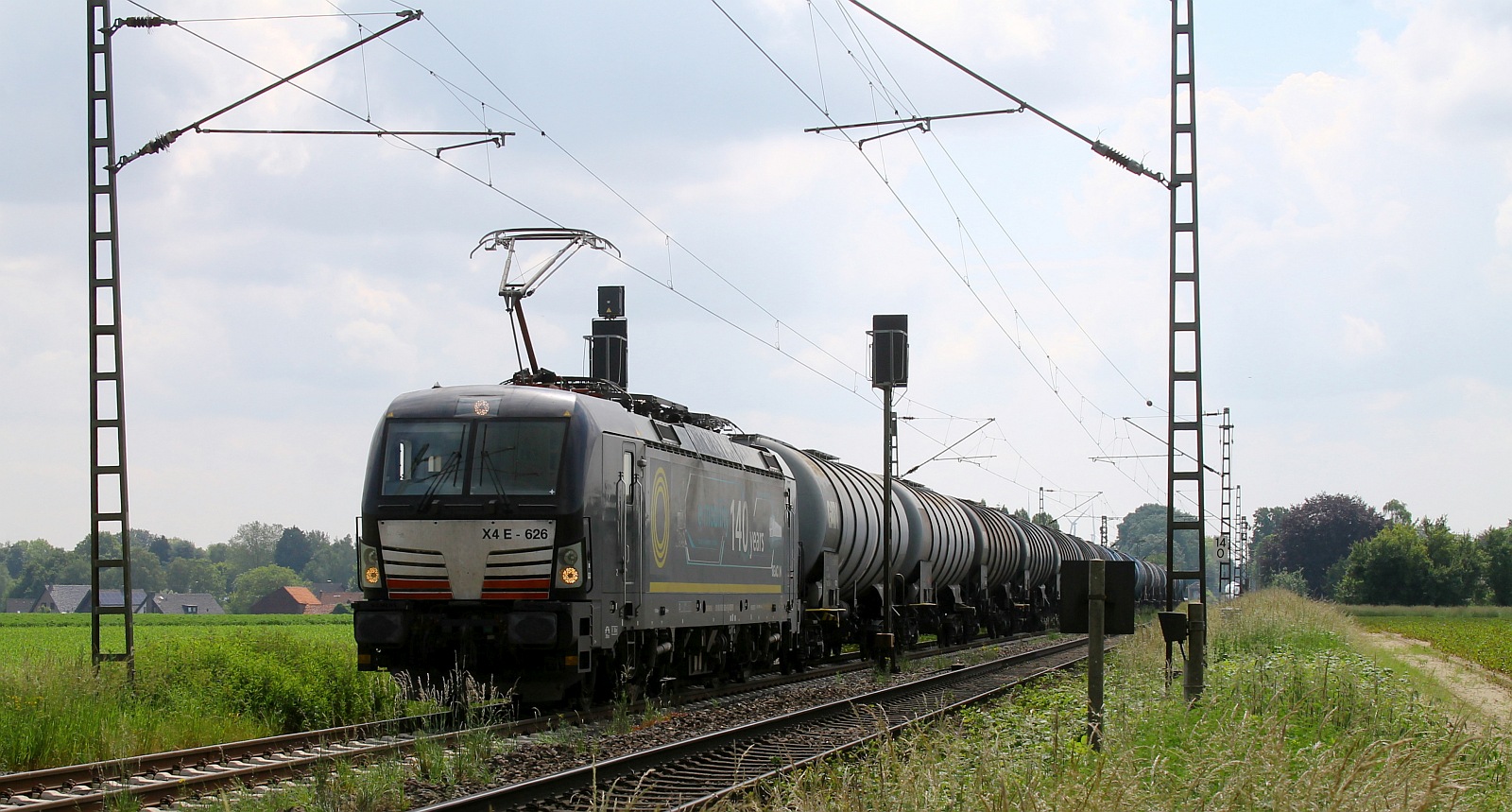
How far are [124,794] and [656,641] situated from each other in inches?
312

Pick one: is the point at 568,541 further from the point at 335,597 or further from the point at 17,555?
the point at 17,555

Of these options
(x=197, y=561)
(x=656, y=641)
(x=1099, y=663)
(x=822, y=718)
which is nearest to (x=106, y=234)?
(x=656, y=641)

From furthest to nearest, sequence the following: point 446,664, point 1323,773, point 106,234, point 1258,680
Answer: point 106,234
point 446,664
point 1258,680
point 1323,773

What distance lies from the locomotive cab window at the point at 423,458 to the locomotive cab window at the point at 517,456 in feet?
0.65

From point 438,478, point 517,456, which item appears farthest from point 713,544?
point 438,478

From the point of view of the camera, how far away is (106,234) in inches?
607

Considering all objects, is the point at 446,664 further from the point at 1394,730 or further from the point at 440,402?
the point at 1394,730

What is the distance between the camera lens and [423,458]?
14492mm

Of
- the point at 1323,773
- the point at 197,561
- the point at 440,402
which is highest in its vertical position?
the point at 440,402

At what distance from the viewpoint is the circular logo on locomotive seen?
1612 centimetres

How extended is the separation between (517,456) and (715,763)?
4.19 m

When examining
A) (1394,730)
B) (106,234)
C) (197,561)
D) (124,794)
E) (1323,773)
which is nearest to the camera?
(1323,773)

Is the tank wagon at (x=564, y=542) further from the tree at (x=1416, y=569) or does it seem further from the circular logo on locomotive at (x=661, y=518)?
the tree at (x=1416, y=569)

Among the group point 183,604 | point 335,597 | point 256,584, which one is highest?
point 256,584
